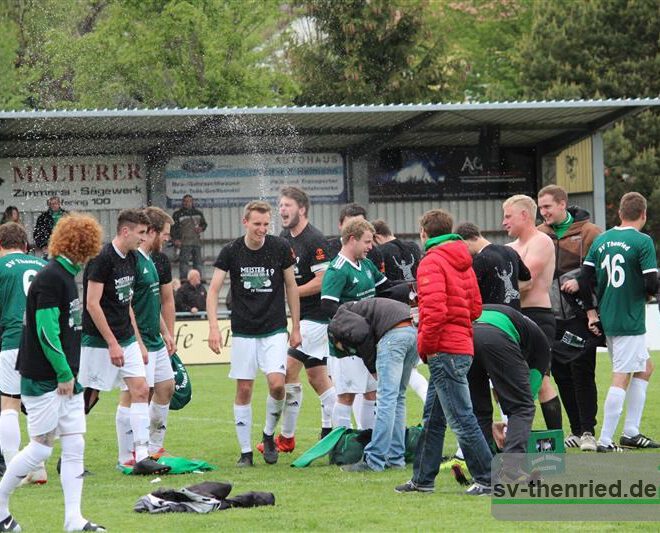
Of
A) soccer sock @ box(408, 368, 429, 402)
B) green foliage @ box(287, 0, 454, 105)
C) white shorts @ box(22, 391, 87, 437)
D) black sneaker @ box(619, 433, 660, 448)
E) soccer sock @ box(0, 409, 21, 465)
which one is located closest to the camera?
white shorts @ box(22, 391, 87, 437)

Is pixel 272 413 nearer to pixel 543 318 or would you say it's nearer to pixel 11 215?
pixel 543 318

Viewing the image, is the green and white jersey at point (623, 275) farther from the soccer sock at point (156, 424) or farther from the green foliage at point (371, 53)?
the green foliage at point (371, 53)

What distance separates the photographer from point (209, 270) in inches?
1031

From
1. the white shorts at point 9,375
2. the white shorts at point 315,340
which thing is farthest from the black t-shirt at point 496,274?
the white shorts at point 9,375

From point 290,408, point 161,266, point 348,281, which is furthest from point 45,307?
point 290,408

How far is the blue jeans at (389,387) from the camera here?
9.88 m

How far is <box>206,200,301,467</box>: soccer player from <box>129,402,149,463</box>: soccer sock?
0.78 metres

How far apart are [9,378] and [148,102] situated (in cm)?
2454

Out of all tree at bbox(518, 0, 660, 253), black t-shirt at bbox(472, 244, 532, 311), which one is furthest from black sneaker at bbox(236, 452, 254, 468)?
tree at bbox(518, 0, 660, 253)

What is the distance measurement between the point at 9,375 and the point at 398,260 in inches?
158

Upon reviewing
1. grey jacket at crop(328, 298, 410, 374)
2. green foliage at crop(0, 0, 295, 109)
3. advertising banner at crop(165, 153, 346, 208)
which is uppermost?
green foliage at crop(0, 0, 295, 109)

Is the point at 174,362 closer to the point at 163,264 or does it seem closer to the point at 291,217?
the point at 163,264

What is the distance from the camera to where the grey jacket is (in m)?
9.82

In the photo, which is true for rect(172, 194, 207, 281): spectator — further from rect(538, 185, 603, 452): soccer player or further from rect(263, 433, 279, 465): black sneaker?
rect(263, 433, 279, 465): black sneaker
